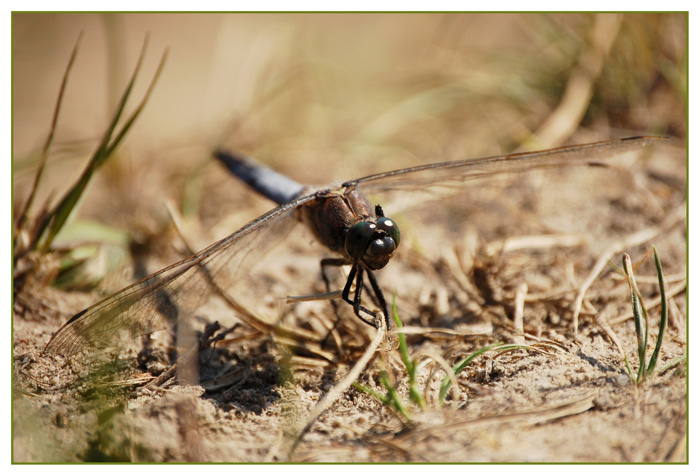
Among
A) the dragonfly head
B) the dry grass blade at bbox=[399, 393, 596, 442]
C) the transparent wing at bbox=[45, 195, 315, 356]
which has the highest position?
the dragonfly head

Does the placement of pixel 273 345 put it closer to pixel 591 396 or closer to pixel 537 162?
pixel 591 396

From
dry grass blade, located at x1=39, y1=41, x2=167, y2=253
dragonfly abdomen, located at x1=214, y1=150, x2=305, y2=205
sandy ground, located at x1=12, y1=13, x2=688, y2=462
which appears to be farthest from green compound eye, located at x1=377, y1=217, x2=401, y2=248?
dry grass blade, located at x1=39, y1=41, x2=167, y2=253

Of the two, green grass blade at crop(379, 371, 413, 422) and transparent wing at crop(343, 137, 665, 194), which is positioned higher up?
transparent wing at crop(343, 137, 665, 194)

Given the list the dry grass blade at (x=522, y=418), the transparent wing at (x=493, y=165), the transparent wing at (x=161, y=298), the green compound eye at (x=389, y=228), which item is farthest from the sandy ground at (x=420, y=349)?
the green compound eye at (x=389, y=228)

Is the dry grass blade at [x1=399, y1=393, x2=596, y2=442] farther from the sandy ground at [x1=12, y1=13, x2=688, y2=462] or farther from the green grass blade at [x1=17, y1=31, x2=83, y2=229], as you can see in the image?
the green grass blade at [x1=17, y1=31, x2=83, y2=229]

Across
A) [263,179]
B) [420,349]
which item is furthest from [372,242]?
[263,179]

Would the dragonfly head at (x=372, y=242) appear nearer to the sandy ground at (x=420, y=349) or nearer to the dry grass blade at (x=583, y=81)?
the sandy ground at (x=420, y=349)

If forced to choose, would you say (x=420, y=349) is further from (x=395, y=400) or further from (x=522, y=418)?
(x=522, y=418)
